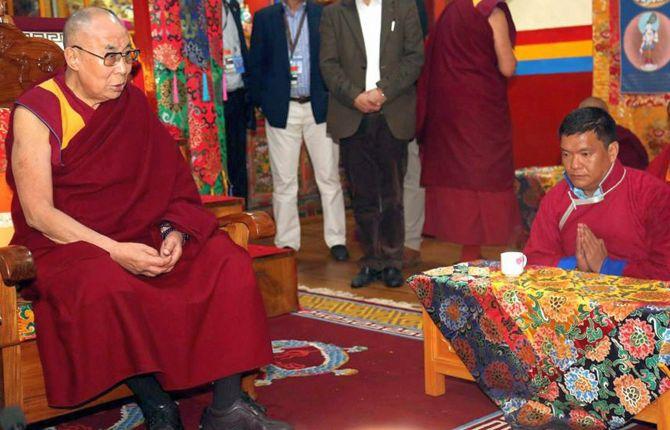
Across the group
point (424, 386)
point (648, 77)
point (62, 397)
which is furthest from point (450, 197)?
point (62, 397)

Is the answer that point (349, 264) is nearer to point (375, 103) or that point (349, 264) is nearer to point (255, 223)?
point (375, 103)

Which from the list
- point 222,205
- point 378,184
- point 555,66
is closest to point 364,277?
point 378,184

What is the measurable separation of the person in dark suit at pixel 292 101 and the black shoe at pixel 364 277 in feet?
2.30

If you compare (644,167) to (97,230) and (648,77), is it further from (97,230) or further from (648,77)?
(97,230)

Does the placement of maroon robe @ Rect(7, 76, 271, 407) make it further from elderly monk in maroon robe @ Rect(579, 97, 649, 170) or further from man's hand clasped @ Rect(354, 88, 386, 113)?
elderly monk in maroon robe @ Rect(579, 97, 649, 170)

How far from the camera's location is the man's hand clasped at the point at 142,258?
2.74 m

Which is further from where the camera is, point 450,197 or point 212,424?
point 450,197

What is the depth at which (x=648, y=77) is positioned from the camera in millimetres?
5059

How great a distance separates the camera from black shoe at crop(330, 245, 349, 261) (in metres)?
5.50

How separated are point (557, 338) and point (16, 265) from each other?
143 centimetres

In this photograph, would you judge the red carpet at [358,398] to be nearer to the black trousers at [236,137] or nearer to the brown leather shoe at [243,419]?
the brown leather shoe at [243,419]

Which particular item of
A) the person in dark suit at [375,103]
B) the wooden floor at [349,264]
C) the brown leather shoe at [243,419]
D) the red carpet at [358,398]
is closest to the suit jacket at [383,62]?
the person in dark suit at [375,103]

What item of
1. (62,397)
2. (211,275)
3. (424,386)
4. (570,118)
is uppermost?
(570,118)

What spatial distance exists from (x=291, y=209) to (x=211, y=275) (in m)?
2.68
